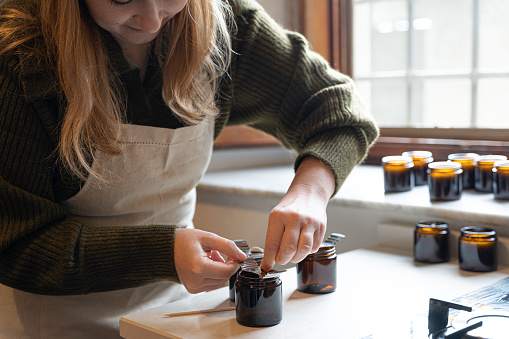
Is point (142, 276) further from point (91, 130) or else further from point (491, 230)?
point (491, 230)

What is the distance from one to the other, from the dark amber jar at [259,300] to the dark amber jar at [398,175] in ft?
2.11

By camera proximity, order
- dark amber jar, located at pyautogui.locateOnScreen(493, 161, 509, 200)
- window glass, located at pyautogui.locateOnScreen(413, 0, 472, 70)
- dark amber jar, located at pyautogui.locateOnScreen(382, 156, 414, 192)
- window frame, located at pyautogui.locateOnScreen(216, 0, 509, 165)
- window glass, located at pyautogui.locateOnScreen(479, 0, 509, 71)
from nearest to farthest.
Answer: dark amber jar, located at pyautogui.locateOnScreen(493, 161, 509, 200) < dark amber jar, located at pyautogui.locateOnScreen(382, 156, 414, 192) < window frame, located at pyautogui.locateOnScreen(216, 0, 509, 165) < window glass, located at pyautogui.locateOnScreen(479, 0, 509, 71) < window glass, located at pyautogui.locateOnScreen(413, 0, 472, 70)

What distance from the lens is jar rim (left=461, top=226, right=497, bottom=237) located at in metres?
1.16

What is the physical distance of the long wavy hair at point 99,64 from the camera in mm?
951

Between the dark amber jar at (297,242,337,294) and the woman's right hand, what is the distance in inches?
6.1

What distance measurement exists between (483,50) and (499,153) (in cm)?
41

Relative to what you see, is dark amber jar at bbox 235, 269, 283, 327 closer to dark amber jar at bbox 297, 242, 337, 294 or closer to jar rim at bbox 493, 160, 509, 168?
dark amber jar at bbox 297, 242, 337, 294

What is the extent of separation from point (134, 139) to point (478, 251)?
0.68 metres

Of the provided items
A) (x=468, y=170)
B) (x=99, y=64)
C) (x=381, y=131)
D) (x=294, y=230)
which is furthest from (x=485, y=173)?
(x=99, y=64)

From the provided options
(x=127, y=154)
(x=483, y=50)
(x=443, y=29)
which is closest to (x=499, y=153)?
(x=483, y=50)

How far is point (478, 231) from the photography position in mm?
1200

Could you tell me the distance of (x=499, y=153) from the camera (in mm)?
1630

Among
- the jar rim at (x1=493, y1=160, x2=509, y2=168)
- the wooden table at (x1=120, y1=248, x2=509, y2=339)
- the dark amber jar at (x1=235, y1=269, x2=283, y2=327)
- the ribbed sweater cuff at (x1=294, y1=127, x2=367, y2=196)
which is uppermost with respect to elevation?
the ribbed sweater cuff at (x1=294, y1=127, x2=367, y2=196)

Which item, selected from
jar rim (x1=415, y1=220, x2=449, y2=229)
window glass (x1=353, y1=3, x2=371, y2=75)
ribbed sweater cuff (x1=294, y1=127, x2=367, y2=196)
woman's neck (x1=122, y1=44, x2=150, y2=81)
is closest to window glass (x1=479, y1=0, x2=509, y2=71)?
window glass (x1=353, y1=3, x2=371, y2=75)
